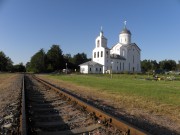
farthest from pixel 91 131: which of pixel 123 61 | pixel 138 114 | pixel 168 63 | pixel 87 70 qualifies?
pixel 168 63

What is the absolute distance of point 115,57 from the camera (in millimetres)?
100750

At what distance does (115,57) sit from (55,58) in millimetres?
34141

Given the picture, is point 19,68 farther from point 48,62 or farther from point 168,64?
point 168,64

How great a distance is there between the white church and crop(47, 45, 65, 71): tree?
2432 cm

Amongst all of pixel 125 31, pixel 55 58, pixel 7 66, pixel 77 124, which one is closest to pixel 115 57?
pixel 125 31

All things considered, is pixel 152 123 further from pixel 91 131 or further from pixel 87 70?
pixel 87 70

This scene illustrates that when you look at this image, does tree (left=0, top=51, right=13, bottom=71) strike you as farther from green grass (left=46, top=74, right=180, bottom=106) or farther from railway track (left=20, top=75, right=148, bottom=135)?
railway track (left=20, top=75, right=148, bottom=135)

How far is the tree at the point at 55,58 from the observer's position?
404ft

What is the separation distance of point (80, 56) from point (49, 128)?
15056 centimetres

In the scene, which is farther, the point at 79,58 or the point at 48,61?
the point at 79,58

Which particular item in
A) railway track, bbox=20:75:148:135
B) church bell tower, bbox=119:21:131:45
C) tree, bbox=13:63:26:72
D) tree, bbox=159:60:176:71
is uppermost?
church bell tower, bbox=119:21:131:45

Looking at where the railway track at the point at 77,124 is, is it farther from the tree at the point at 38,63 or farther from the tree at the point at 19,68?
the tree at the point at 19,68

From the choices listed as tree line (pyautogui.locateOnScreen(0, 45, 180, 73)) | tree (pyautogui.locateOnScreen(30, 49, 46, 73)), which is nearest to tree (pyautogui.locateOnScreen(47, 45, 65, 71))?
tree line (pyautogui.locateOnScreen(0, 45, 180, 73))

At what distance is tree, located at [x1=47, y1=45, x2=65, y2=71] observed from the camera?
123062 millimetres
